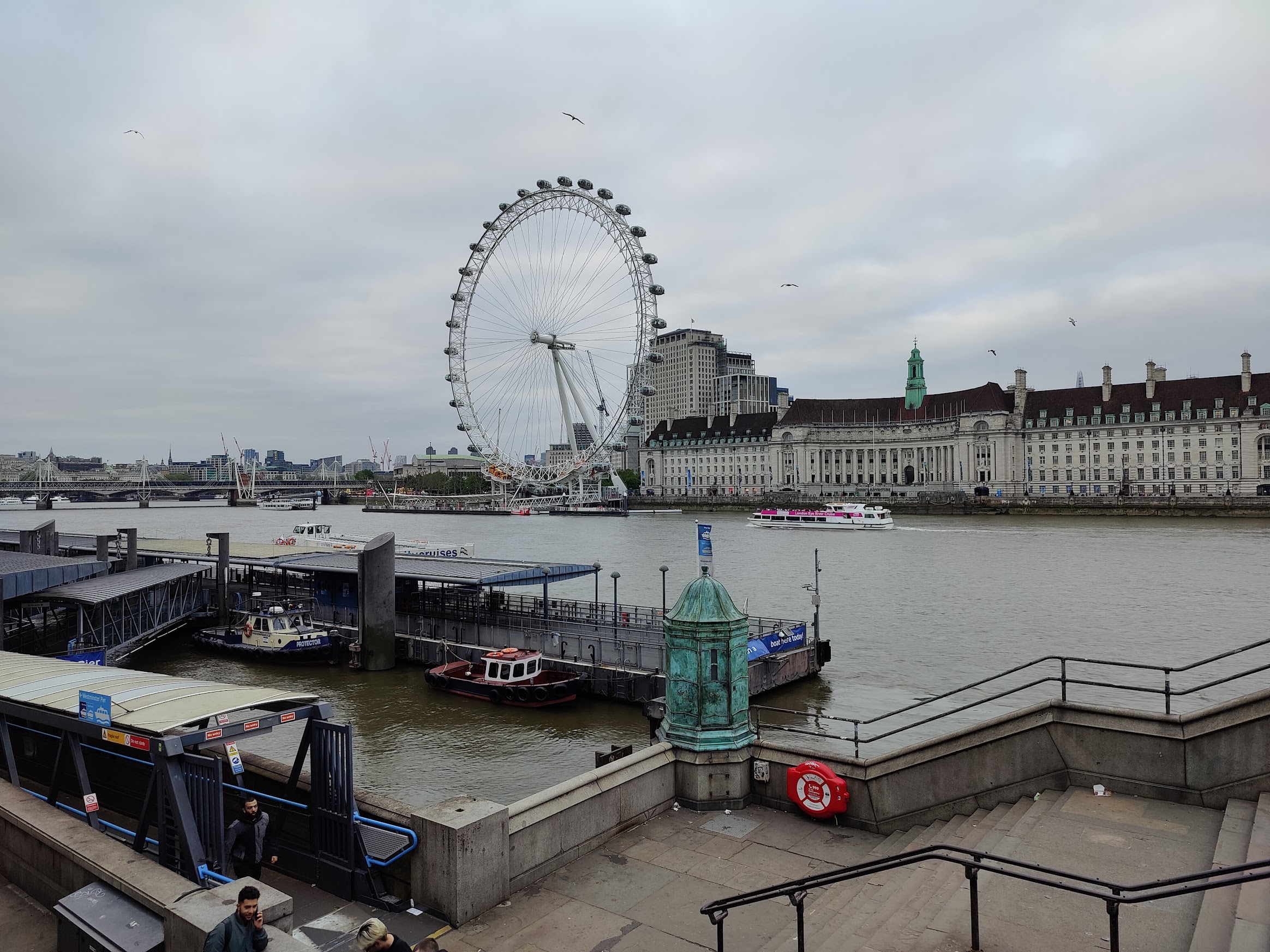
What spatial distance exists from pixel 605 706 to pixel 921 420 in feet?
579

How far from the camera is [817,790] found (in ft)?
34.3

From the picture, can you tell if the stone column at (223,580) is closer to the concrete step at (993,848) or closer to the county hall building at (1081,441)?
the concrete step at (993,848)

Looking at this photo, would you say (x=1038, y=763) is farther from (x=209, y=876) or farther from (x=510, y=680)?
(x=510, y=680)

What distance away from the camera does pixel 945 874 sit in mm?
8836

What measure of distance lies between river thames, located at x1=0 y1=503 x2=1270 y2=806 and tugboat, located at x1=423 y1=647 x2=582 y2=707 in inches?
14.4

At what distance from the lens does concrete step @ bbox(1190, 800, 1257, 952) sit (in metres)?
6.35

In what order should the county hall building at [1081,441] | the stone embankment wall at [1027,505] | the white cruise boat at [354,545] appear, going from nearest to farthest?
the white cruise boat at [354,545]
the stone embankment wall at [1027,505]
the county hall building at [1081,441]

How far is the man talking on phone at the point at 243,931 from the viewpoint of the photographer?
605cm

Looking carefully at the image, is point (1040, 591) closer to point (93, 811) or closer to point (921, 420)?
point (93, 811)

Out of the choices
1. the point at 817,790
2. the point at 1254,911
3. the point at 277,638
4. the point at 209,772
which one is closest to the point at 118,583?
the point at 277,638

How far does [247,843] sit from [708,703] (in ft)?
17.7

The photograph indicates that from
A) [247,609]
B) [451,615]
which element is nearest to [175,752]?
[451,615]

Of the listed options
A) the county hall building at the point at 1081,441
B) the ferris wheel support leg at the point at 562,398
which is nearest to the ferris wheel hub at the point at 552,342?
the ferris wheel support leg at the point at 562,398

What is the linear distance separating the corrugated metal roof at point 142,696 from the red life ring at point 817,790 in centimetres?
574
